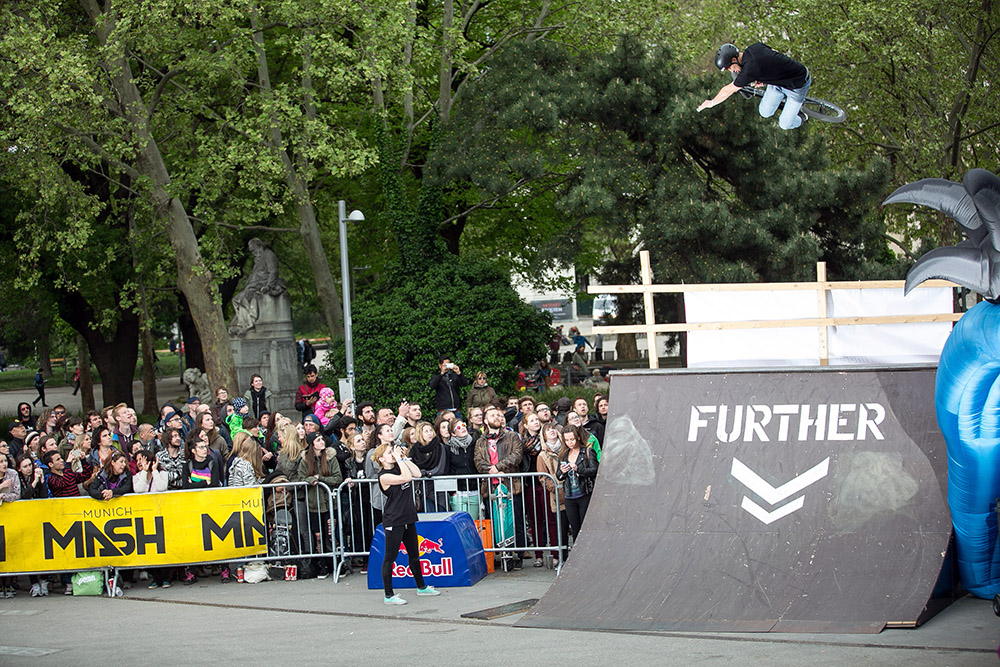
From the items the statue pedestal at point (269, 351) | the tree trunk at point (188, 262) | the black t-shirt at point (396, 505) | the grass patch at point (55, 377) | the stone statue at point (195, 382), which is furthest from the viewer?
the grass patch at point (55, 377)

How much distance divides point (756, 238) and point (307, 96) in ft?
32.4

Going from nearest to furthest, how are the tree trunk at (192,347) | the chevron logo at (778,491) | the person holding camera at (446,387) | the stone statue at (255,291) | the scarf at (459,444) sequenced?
1. the chevron logo at (778,491)
2. the scarf at (459,444)
3. the person holding camera at (446,387)
4. the stone statue at (255,291)
5. the tree trunk at (192,347)

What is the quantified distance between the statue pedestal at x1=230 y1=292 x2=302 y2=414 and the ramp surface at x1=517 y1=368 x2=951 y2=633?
17.0m

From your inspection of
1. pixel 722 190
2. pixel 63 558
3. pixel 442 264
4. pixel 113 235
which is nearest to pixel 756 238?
pixel 722 190

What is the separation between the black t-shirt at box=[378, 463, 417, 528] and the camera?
10680mm

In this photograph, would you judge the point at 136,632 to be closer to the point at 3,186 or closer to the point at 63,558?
the point at 63,558

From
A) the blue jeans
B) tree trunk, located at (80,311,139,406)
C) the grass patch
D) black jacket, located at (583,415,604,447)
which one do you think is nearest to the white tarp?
black jacket, located at (583,415,604,447)

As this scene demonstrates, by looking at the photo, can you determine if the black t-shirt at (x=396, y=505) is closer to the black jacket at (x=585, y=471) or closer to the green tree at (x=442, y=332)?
the black jacket at (x=585, y=471)

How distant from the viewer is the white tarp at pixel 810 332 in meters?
11.6

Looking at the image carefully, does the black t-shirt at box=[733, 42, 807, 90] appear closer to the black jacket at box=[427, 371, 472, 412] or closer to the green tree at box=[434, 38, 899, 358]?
the green tree at box=[434, 38, 899, 358]

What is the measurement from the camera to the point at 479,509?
1234 centimetres

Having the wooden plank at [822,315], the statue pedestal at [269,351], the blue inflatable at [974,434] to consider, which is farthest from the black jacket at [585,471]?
the statue pedestal at [269,351]

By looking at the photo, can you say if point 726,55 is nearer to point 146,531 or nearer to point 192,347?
point 146,531

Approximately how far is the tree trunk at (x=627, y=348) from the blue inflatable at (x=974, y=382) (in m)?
30.3
